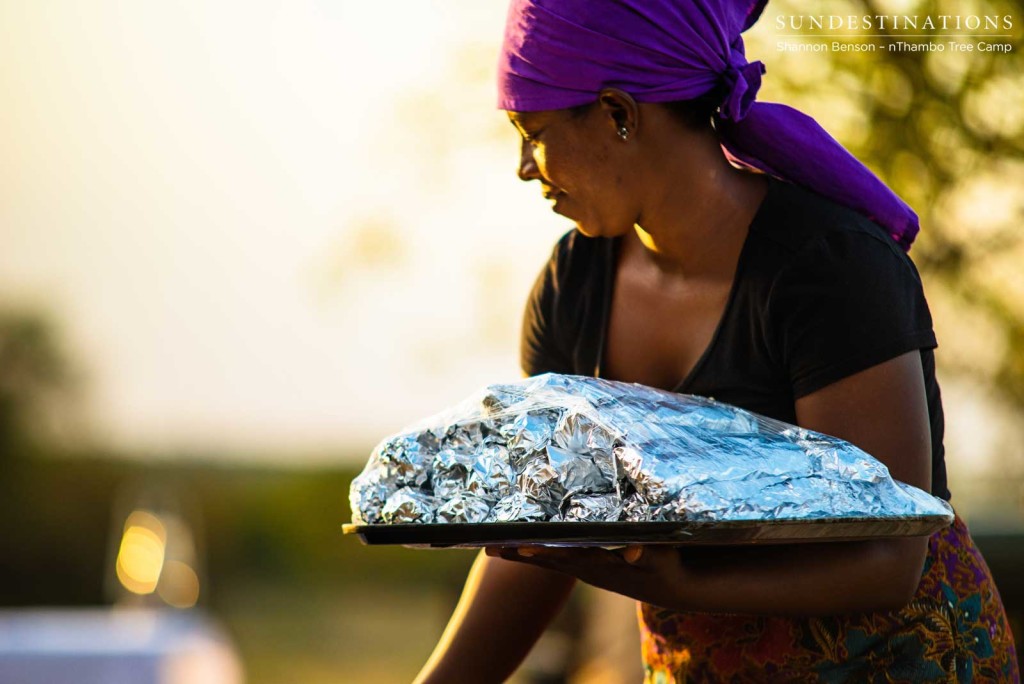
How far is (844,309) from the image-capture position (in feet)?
5.32

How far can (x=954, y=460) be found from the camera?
5.36 m

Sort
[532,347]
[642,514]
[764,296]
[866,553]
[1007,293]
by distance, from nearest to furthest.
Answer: [642,514] → [866,553] → [764,296] → [532,347] → [1007,293]

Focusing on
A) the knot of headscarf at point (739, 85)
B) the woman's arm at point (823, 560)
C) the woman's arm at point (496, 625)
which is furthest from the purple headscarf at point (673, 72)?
the woman's arm at point (496, 625)

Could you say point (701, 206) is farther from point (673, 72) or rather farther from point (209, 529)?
point (209, 529)

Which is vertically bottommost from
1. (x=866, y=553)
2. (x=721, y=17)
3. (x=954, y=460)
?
(x=954, y=460)

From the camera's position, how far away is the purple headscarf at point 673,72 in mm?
1668

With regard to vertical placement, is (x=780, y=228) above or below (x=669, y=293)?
above

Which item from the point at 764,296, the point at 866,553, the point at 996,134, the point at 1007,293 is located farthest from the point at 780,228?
the point at 1007,293

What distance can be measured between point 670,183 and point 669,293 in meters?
0.17

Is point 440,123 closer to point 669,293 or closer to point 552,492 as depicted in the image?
point 669,293

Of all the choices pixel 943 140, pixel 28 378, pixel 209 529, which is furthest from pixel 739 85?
pixel 28 378

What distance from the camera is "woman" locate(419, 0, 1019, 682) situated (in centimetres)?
157

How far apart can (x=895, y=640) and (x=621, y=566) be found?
1.56 ft

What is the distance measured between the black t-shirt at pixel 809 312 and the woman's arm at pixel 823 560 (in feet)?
0.11
